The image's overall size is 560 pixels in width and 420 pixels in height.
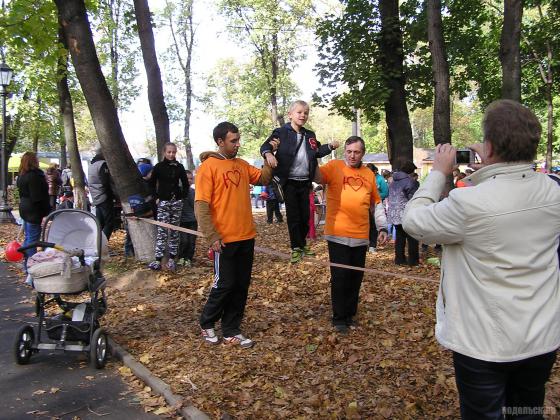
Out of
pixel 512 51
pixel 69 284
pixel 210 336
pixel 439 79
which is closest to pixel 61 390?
pixel 69 284

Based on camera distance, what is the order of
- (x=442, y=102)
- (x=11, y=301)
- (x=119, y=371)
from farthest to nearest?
(x=442, y=102) < (x=11, y=301) < (x=119, y=371)

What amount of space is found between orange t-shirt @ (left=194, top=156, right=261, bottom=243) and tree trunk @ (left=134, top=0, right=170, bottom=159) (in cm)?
634

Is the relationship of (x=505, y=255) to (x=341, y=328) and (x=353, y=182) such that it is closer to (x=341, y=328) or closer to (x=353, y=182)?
(x=353, y=182)

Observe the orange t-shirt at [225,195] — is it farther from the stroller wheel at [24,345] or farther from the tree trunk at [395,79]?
the tree trunk at [395,79]

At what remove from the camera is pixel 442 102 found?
1009 cm

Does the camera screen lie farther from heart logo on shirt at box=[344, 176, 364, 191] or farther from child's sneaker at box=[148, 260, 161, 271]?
child's sneaker at box=[148, 260, 161, 271]

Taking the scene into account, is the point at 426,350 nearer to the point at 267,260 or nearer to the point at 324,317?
the point at 324,317

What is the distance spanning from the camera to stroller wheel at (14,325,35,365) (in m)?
5.05

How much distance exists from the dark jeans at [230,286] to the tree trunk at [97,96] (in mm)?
3781

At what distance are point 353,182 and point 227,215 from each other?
1.44 meters

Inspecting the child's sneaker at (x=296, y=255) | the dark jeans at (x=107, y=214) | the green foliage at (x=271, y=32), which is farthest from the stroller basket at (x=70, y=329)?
the green foliage at (x=271, y=32)

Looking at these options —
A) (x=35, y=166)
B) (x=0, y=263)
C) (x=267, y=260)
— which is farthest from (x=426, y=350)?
(x=0, y=263)

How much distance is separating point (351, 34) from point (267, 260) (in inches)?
284

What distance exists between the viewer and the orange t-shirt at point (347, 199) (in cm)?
550
